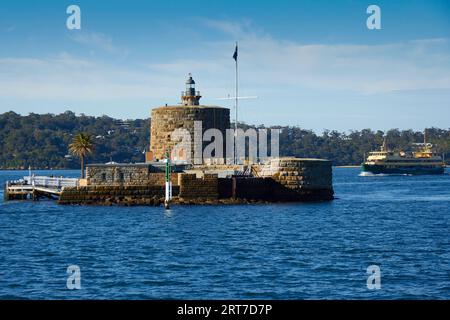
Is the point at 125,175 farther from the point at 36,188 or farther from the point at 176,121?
the point at 36,188

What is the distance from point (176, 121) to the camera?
62.2 m

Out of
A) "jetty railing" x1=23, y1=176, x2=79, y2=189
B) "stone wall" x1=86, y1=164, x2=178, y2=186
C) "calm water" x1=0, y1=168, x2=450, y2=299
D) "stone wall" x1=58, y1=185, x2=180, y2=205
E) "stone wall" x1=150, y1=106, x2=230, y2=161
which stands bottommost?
"calm water" x1=0, y1=168, x2=450, y2=299

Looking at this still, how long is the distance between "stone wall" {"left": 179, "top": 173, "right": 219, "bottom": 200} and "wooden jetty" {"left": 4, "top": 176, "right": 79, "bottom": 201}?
32.0 ft

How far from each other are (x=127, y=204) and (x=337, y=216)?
13.6 m

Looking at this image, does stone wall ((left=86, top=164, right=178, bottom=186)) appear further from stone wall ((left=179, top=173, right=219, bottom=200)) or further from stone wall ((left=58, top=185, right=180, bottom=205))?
stone wall ((left=179, top=173, right=219, bottom=200))

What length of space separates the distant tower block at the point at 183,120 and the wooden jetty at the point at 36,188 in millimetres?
7661

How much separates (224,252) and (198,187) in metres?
22.0

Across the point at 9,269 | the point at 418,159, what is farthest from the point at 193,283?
the point at 418,159

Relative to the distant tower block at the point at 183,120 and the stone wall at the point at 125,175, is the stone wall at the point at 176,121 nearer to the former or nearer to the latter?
the distant tower block at the point at 183,120

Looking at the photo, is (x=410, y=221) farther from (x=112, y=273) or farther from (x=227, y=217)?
(x=112, y=273)

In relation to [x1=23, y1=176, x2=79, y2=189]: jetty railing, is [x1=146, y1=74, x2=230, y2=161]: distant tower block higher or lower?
higher

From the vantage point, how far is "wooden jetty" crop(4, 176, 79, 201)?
6019 centimetres

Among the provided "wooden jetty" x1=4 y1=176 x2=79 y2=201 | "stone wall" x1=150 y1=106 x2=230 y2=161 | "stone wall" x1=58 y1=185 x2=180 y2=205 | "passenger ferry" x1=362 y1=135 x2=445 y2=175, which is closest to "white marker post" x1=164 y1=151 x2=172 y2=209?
"stone wall" x1=58 y1=185 x2=180 y2=205

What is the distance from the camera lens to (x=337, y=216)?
48031 mm
